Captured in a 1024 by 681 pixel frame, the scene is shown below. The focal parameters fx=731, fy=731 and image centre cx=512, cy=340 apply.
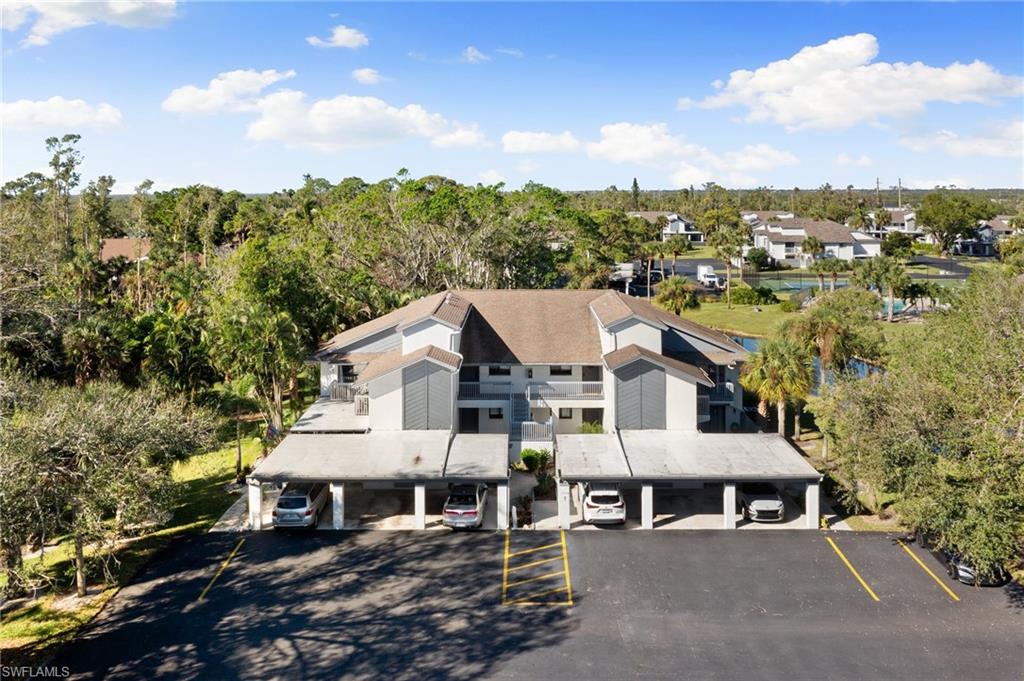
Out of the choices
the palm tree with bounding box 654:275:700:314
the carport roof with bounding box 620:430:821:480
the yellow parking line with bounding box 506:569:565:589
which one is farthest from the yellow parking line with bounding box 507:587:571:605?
the palm tree with bounding box 654:275:700:314

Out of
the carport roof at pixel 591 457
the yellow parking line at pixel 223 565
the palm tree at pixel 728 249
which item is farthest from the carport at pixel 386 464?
the palm tree at pixel 728 249

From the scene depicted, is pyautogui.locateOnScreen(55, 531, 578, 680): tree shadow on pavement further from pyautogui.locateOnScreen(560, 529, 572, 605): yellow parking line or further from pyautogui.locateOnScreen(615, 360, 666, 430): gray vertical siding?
pyautogui.locateOnScreen(615, 360, 666, 430): gray vertical siding

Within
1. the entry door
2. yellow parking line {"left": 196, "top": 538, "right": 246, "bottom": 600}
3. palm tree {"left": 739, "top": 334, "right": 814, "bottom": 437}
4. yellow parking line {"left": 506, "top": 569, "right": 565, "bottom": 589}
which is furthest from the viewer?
the entry door

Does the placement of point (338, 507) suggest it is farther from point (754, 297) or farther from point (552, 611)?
point (754, 297)

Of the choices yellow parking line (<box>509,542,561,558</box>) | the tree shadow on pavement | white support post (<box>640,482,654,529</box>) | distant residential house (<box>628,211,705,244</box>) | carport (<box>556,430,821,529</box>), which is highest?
distant residential house (<box>628,211,705,244</box>)

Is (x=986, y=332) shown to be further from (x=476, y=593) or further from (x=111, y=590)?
(x=111, y=590)

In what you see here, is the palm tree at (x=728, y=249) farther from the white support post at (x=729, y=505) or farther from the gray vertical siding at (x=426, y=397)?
the white support post at (x=729, y=505)

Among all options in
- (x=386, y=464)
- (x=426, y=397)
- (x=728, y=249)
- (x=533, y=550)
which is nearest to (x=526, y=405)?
(x=426, y=397)

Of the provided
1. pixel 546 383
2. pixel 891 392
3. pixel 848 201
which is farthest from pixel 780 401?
pixel 848 201
